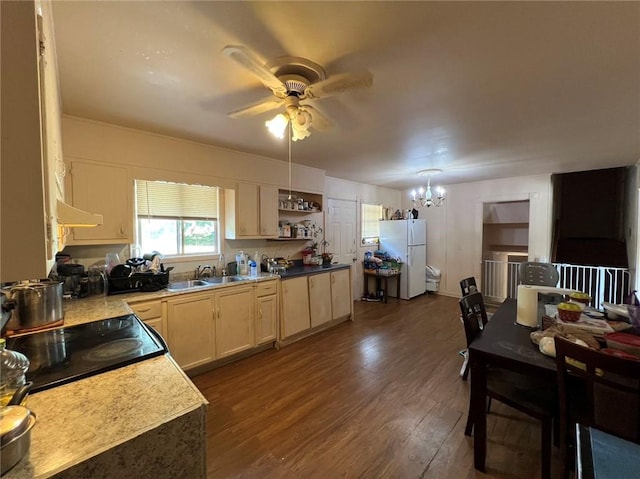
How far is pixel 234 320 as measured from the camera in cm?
292

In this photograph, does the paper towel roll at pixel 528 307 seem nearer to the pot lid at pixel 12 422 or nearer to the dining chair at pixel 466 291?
the dining chair at pixel 466 291

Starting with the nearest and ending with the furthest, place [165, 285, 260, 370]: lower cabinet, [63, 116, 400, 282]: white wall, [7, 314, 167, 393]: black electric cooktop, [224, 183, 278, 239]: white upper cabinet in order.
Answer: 1. [7, 314, 167, 393]: black electric cooktop
2. [63, 116, 400, 282]: white wall
3. [165, 285, 260, 370]: lower cabinet
4. [224, 183, 278, 239]: white upper cabinet

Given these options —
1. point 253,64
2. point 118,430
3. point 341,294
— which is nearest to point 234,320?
point 341,294

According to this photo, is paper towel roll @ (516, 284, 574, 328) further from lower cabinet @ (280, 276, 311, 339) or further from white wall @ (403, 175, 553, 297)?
white wall @ (403, 175, 553, 297)

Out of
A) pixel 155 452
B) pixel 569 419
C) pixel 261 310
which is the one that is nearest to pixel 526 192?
pixel 569 419

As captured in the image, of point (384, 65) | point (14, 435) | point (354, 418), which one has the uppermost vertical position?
point (384, 65)

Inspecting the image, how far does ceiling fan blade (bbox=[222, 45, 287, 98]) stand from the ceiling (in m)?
0.16

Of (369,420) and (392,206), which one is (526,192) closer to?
(392,206)

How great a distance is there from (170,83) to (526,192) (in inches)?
223

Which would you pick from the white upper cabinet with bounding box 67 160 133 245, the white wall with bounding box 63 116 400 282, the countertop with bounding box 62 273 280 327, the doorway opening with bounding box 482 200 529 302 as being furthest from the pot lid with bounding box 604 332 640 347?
the doorway opening with bounding box 482 200 529 302

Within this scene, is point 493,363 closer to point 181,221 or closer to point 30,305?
point 30,305

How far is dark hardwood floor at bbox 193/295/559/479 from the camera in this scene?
1.68m

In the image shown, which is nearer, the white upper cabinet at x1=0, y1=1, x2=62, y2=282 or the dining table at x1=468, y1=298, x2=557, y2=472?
the white upper cabinet at x1=0, y1=1, x2=62, y2=282

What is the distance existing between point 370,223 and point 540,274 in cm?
307
